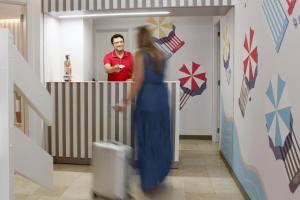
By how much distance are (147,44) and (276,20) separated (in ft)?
3.15

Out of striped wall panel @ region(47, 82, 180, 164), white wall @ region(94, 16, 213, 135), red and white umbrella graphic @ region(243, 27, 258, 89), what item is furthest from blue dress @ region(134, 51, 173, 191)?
white wall @ region(94, 16, 213, 135)

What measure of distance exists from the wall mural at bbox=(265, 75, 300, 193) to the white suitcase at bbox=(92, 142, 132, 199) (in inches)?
45.8

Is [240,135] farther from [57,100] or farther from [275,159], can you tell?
[57,100]

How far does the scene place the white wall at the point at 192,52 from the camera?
6.13 m

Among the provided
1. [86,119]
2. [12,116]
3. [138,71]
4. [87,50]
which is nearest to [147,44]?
[138,71]

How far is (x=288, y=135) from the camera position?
2.09 m

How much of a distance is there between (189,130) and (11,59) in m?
5.04

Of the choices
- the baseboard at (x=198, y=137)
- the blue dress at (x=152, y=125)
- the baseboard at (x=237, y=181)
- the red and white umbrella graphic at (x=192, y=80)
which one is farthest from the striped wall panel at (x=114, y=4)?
the baseboard at (x=198, y=137)

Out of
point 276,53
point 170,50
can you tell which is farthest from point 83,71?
point 276,53

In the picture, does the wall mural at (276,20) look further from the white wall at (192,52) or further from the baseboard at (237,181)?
the white wall at (192,52)

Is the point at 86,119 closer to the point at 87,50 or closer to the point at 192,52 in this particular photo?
the point at 87,50

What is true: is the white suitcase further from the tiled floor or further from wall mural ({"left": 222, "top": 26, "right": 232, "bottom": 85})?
wall mural ({"left": 222, "top": 26, "right": 232, "bottom": 85})

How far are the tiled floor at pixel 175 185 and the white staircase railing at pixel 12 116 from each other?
1179 mm

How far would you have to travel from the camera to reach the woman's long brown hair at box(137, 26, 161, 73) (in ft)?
8.48
